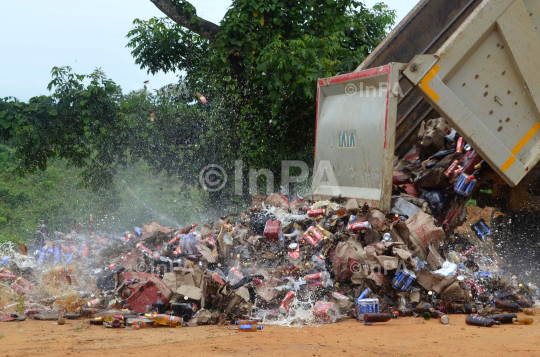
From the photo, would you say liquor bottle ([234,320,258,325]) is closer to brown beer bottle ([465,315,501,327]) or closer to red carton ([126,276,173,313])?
red carton ([126,276,173,313])

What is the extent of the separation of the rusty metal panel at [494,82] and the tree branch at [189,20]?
4.97 m

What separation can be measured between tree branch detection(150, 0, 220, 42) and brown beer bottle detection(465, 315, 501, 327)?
6355 millimetres

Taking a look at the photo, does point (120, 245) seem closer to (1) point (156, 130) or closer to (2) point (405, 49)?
(1) point (156, 130)

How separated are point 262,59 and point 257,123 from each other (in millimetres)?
1026

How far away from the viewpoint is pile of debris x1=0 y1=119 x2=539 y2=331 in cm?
387

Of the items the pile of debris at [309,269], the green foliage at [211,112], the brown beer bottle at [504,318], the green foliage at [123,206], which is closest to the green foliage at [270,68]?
the green foliage at [211,112]

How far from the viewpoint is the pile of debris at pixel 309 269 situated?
12.7 ft

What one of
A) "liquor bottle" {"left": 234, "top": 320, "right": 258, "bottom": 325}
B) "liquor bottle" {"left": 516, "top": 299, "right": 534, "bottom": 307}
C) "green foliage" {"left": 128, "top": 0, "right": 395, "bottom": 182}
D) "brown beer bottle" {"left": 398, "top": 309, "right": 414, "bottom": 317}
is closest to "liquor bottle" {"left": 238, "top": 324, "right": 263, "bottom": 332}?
"liquor bottle" {"left": 234, "top": 320, "right": 258, "bottom": 325}

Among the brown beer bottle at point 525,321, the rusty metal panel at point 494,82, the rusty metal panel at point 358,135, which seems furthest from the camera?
the rusty metal panel at point 358,135

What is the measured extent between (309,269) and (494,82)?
7.43 ft

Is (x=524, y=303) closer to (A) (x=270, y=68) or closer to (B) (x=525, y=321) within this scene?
(B) (x=525, y=321)

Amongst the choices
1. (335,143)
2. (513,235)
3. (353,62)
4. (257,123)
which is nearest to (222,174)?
(257,123)

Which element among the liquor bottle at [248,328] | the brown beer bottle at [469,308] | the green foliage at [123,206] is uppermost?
the green foliage at [123,206]

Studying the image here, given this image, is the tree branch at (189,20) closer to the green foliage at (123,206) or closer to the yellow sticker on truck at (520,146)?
the green foliage at (123,206)
